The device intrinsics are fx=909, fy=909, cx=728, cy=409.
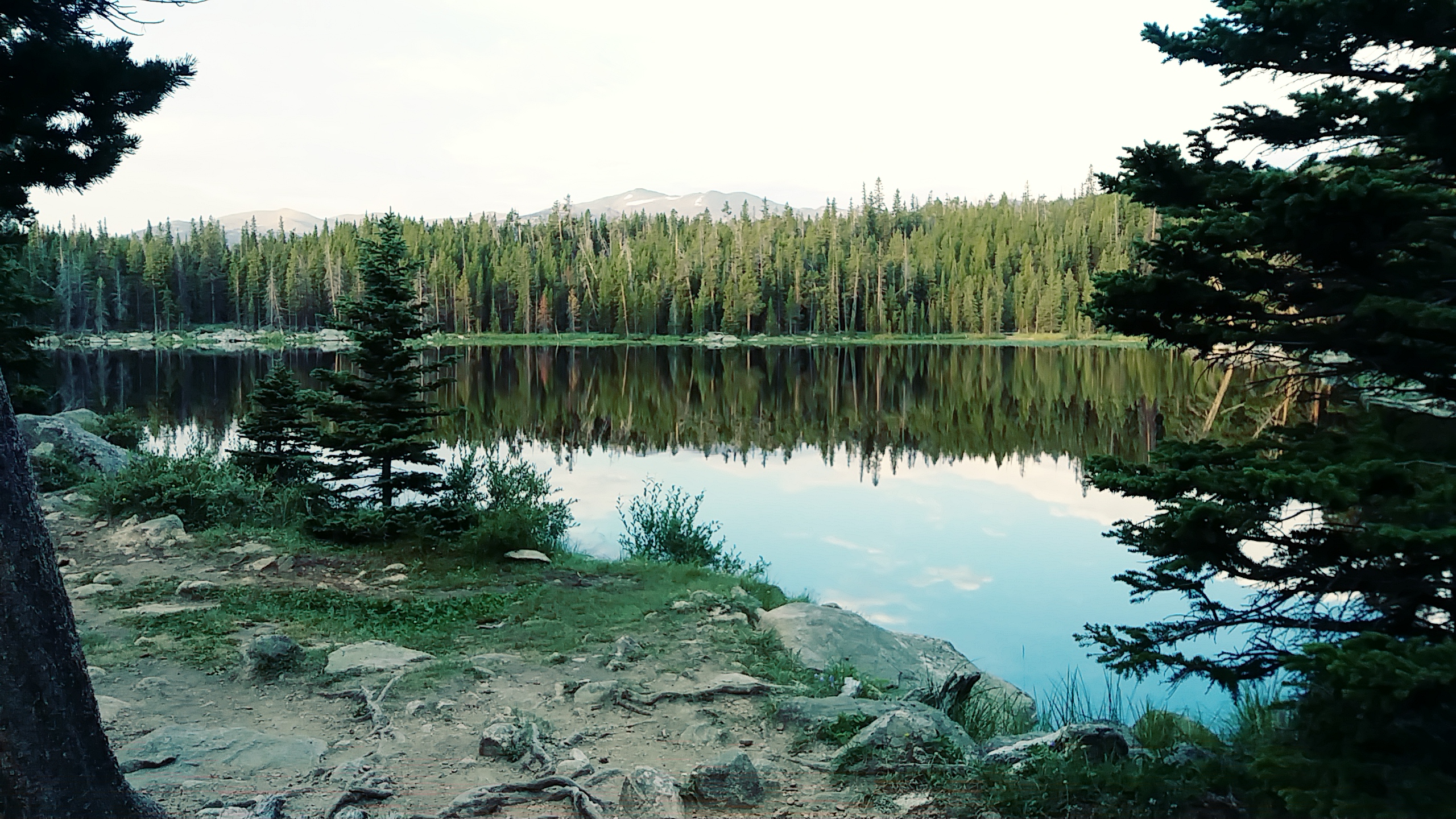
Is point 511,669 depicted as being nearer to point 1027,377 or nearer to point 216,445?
point 216,445

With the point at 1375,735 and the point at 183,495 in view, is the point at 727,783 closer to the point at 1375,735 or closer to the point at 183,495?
the point at 1375,735

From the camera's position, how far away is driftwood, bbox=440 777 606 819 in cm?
452

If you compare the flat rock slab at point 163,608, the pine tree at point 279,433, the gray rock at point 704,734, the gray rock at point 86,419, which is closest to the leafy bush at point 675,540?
the flat rock slab at point 163,608

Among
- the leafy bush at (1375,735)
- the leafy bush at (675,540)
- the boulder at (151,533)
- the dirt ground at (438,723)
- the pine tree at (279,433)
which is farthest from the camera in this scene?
the pine tree at (279,433)

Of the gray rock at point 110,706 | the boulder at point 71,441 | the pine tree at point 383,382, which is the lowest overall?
the gray rock at point 110,706

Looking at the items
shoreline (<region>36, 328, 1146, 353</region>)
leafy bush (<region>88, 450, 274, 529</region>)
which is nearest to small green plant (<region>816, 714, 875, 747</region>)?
leafy bush (<region>88, 450, 274, 529</region>)

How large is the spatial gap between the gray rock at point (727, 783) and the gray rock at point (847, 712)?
1.02 metres

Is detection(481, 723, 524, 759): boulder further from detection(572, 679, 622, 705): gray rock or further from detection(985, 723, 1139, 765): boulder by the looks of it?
detection(985, 723, 1139, 765): boulder

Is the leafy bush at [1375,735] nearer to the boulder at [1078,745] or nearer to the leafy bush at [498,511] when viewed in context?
the boulder at [1078,745]

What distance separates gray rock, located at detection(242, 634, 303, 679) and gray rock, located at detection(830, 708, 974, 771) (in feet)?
14.0

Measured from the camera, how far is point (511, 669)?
7.06m

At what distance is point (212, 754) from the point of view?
523cm

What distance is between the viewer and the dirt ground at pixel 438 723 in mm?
4746

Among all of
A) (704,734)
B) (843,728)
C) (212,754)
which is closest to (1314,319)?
(843,728)
